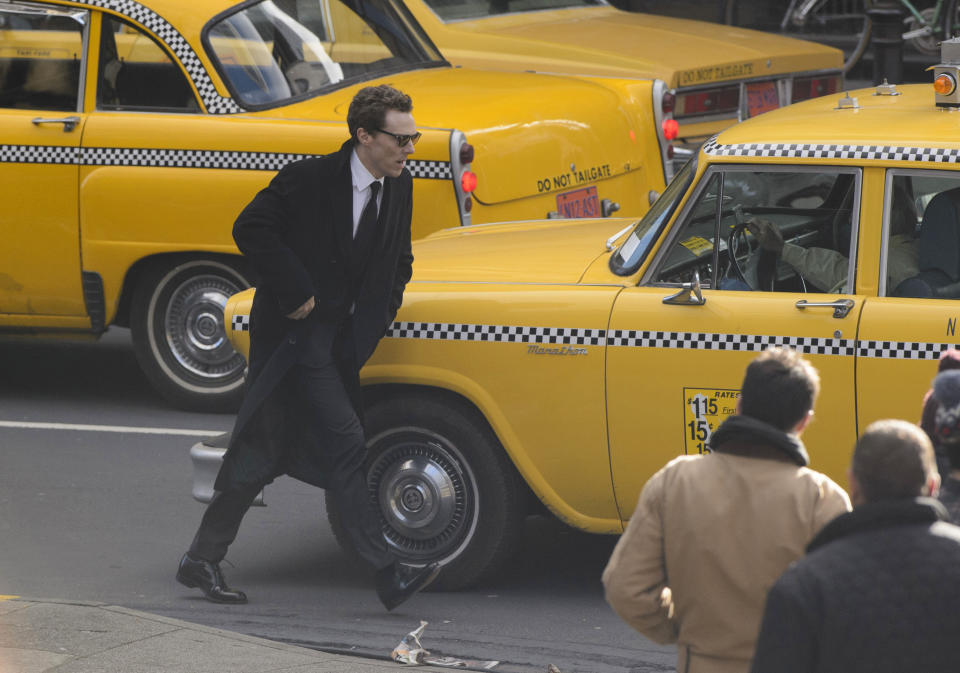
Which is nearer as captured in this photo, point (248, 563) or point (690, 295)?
point (690, 295)

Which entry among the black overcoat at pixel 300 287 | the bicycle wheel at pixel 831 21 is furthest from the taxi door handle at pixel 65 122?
the bicycle wheel at pixel 831 21

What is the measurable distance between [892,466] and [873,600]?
0.85 feet

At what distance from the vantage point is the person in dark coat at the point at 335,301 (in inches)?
228

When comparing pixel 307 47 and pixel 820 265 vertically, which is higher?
pixel 307 47

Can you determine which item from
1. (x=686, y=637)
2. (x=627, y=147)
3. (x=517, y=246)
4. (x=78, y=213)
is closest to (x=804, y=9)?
(x=627, y=147)

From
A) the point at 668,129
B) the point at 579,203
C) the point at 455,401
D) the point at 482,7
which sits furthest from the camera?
the point at 482,7

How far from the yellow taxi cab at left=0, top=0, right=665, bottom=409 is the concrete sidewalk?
287 cm

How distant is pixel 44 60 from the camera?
8.68 metres

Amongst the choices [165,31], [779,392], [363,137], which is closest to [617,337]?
[363,137]

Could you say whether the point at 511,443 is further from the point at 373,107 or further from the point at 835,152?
the point at 835,152

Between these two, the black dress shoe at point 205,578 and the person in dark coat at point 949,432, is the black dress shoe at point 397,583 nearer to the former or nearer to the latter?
the black dress shoe at point 205,578

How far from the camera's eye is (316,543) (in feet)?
22.4

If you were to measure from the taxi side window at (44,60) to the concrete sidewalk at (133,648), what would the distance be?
3.53m

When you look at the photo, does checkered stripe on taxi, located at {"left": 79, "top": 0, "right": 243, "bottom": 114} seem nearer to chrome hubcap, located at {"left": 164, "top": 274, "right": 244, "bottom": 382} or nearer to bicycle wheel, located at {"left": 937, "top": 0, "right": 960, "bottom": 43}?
chrome hubcap, located at {"left": 164, "top": 274, "right": 244, "bottom": 382}
